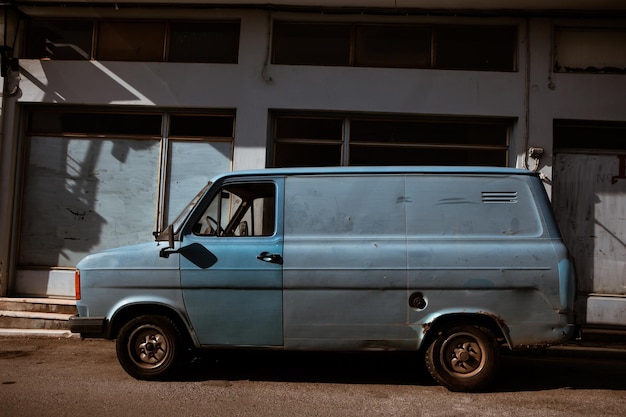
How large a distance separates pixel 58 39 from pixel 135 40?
1401 mm

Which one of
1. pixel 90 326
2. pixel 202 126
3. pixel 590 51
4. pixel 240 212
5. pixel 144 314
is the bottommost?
pixel 90 326

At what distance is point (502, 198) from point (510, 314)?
1144 mm

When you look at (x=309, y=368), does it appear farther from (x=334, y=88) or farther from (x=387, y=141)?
(x=334, y=88)

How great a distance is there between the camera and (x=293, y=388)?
5.35 meters

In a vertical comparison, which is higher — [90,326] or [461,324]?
[461,324]

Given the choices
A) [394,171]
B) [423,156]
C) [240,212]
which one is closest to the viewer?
[394,171]

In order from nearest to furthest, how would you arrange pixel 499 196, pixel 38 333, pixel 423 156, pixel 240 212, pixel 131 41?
pixel 499 196
pixel 240 212
pixel 38 333
pixel 423 156
pixel 131 41

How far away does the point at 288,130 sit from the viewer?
30.2 feet

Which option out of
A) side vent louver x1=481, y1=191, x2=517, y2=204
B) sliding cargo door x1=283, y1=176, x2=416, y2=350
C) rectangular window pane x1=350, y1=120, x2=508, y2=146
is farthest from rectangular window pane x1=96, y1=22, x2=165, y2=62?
side vent louver x1=481, y1=191, x2=517, y2=204

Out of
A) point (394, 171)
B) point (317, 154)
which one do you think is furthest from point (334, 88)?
point (394, 171)

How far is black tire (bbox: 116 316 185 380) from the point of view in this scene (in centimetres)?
539

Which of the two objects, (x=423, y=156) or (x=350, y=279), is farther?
(x=423, y=156)

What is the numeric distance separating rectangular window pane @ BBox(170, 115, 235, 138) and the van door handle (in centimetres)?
433

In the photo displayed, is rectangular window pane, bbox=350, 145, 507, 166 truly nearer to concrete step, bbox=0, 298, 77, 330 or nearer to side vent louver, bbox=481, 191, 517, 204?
side vent louver, bbox=481, 191, 517, 204
